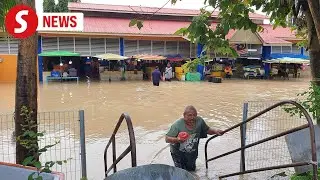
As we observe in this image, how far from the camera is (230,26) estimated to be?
5.26 m

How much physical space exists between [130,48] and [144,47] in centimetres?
120

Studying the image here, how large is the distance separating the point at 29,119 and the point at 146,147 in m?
4.96

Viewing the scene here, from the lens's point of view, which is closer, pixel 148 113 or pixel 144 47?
pixel 148 113

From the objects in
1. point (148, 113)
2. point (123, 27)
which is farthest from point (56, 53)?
point (148, 113)

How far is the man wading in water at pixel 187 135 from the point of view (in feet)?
20.0

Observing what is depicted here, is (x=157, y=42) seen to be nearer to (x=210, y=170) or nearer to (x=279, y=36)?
(x=279, y=36)

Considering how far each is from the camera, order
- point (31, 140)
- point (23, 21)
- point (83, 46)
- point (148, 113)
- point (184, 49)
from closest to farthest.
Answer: point (31, 140)
point (23, 21)
point (148, 113)
point (83, 46)
point (184, 49)

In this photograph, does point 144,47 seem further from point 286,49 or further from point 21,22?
point 21,22

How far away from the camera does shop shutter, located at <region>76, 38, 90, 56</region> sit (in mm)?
29781

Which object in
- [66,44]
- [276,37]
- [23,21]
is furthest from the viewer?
[276,37]

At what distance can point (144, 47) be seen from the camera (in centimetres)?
3192

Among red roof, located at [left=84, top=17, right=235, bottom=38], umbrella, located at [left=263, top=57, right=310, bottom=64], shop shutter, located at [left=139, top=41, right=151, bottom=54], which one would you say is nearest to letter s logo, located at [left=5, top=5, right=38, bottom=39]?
red roof, located at [left=84, top=17, right=235, bottom=38]

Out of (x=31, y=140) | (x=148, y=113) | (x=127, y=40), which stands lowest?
(x=148, y=113)

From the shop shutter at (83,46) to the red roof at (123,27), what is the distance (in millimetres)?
1047
